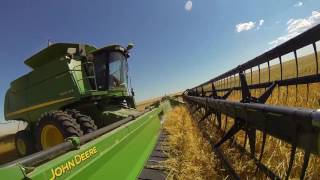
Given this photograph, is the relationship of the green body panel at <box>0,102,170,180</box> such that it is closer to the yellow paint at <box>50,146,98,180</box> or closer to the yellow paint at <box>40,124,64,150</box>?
the yellow paint at <box>50,146,98,180</box>

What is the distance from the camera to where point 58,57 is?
7.12 metres

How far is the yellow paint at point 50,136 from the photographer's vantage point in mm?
5164

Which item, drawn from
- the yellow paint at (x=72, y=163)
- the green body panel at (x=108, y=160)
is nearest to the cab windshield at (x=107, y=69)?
the green body panel at (x=108, y=160)

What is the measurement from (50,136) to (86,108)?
148 cm

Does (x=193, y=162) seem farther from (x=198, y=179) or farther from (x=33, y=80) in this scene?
(x=33, y=80)

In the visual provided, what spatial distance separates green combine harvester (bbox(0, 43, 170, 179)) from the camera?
9.50ft

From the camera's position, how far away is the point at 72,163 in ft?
5.77

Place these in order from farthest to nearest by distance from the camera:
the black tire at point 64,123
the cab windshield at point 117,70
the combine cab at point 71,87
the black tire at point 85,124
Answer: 1. the cab windshield at point 117,70
2. the combine cab at point 71,87
3. the black tire at point 85,124
4. the black tire at point 64,123

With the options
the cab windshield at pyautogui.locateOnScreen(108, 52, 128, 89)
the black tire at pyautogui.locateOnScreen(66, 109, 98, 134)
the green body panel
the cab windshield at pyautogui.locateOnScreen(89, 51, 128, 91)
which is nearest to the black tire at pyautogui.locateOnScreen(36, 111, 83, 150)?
the black tire at pyautogui.locateOnScreen(66, 109, 98, 134)

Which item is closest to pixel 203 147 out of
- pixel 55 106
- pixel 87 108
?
pixel 87 108

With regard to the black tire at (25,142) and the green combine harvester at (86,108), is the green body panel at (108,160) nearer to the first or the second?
the green combine harvester at (86,108)

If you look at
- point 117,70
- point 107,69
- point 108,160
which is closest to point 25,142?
point 107,69

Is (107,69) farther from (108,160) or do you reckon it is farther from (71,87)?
(108,160)

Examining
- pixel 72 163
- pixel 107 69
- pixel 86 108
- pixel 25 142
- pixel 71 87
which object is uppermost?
pixel 107 69
